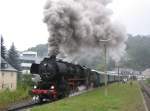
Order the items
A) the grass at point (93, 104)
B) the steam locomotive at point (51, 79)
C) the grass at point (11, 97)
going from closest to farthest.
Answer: the grass at point (93, 104)
the steam locomotive at point (51, 79)
the grass at point (11, 97)

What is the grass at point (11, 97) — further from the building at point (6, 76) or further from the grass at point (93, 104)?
the building at point (6, 76)

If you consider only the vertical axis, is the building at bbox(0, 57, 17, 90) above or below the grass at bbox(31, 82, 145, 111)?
above

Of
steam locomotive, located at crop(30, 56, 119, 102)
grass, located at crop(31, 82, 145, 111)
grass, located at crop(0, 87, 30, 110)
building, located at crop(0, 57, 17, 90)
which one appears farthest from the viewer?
building, located at crop(0, 57, 17, 90)

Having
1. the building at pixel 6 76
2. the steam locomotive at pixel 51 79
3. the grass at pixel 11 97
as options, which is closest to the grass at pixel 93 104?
the steam locomotive at pixel 51 79

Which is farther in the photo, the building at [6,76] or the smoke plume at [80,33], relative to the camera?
the building at [6,76]

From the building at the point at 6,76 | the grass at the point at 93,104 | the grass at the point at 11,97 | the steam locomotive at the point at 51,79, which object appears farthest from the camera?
the building at the point at 6,76

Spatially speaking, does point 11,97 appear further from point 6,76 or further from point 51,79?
point 6,76

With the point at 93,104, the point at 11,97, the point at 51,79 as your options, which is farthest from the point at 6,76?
the point at 93,104

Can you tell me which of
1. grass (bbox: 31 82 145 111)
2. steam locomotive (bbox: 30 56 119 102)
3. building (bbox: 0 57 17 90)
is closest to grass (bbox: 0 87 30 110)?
steam locomotive (bbox: 30 56 119 102)

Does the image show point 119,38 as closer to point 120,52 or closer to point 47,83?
point 120,52

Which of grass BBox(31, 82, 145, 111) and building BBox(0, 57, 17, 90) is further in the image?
building BBox(0, 57, 17, 90)

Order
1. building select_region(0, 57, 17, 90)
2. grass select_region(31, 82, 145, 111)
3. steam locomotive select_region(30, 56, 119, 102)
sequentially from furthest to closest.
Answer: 1. building select_region(0, 57, 17, 90)
2. steam locomotive select_region(30, 56, 119, 102)
3. grass select_region(31, 82, 145, 111)

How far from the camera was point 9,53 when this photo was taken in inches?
4510

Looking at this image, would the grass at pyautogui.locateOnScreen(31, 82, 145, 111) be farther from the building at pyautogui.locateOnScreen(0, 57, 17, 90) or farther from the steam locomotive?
the building at pyautogui.locateOnScreen(0, 57, 17, 90)
